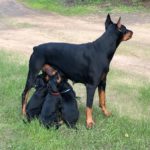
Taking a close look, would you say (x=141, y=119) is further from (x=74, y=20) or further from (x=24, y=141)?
(x=74, y=20)

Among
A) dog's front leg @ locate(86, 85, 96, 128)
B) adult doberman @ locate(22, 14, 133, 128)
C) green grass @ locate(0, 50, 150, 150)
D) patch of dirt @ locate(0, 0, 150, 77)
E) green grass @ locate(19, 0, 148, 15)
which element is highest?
adult doberman @ locate(22, 14, 133, 128)

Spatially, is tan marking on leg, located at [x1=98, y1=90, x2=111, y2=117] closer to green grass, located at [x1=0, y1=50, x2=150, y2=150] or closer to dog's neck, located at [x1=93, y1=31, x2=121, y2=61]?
green grass, located at [x1=0, y1=50, x2=150, y2=150]

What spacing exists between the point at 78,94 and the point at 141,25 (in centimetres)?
845

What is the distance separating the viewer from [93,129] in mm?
7219

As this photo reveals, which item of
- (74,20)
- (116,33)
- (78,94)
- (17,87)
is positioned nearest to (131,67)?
(78,94)

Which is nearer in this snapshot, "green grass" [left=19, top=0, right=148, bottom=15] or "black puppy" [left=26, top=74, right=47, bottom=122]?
"black puppy" [left=26, top=74, right=47, bottom=122]

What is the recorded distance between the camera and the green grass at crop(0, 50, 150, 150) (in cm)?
668

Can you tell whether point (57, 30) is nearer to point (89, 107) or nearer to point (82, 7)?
point (82, 7)

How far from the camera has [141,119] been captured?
7.76m

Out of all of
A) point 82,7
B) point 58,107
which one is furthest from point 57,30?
point 58,107

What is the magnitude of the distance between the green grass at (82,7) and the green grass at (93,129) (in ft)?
35.4

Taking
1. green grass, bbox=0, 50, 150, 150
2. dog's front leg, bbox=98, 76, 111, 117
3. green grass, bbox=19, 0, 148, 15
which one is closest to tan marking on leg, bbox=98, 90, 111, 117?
dog's front leg, bbox=98, 76, 111, 117

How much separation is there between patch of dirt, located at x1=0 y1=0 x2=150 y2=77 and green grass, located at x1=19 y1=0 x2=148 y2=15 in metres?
0.72

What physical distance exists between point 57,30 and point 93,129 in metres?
9.65
